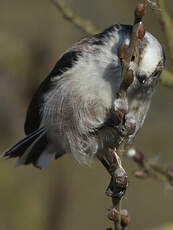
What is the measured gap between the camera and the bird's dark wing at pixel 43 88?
3.76 meters

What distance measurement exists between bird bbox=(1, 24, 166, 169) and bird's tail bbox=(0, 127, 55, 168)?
33cm

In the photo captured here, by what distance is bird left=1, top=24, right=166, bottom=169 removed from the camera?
3248 mm

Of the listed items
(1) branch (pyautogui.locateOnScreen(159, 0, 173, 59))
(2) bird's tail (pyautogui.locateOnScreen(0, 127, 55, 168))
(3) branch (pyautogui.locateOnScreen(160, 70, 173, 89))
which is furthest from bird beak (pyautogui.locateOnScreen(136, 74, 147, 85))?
(2) bird's tail (pyautogui.locateOnScreen(0, 127, 55, 168))

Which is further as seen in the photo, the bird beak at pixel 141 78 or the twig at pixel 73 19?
the twig at pixel 73 19

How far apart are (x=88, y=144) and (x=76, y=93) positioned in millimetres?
401

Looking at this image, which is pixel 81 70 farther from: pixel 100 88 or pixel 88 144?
pixel 88 144

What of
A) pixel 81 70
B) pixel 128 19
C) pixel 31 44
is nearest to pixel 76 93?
pixel 81 70

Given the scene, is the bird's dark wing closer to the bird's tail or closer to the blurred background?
the bird's tail

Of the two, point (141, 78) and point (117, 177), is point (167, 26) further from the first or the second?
point (117, 177)

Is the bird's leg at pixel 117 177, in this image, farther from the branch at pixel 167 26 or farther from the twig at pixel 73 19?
the twig at pixel 73 19

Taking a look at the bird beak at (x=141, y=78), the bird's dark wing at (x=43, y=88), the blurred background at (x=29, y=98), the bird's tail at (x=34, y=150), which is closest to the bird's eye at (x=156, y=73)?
the bird beak at (x=141, y=78)

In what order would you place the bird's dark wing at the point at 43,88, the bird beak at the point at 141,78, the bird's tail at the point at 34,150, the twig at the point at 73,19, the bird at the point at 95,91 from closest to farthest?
the bird beak at the point at 141,78 < the bird at the point at 95,91 < the twig at the point at 73,19 < the bird's dark wing at the point at 43,88 < the bird's tail at the point at 34,150

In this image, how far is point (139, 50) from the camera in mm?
3109

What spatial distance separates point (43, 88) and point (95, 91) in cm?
86
